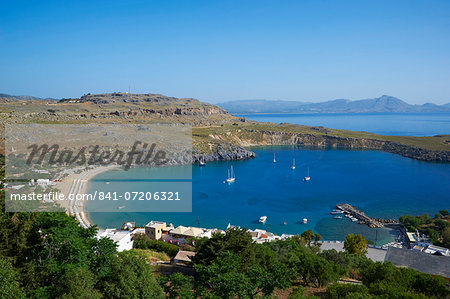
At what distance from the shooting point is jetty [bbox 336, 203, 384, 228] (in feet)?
86.3

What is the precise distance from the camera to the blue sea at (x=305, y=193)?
26.4 metres

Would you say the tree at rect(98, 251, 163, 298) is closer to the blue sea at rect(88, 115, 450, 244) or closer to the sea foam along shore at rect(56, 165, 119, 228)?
the sea foam along shore at rect(56, 165, 119, 228)

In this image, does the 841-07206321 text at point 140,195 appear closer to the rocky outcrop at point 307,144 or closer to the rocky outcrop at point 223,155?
the rocky outcrop at point 223,155

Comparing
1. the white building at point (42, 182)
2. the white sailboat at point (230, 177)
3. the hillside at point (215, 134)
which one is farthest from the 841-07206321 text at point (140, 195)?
the hillside at point (215, 134)

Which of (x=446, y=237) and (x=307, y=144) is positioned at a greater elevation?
(x=307, y=144)

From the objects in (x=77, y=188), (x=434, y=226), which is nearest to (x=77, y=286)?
(x=434, y=226)

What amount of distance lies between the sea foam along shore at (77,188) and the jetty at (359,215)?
22703 millimetres

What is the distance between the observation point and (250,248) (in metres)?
10.8

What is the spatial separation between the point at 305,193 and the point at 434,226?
43.8ft

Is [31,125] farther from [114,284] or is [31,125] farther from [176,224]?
[114,284]

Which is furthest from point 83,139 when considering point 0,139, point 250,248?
point 250,248

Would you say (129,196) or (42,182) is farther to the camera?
(129,196)

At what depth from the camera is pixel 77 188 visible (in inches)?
1264

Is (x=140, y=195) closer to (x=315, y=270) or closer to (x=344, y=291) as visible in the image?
(x=315, y=270)
